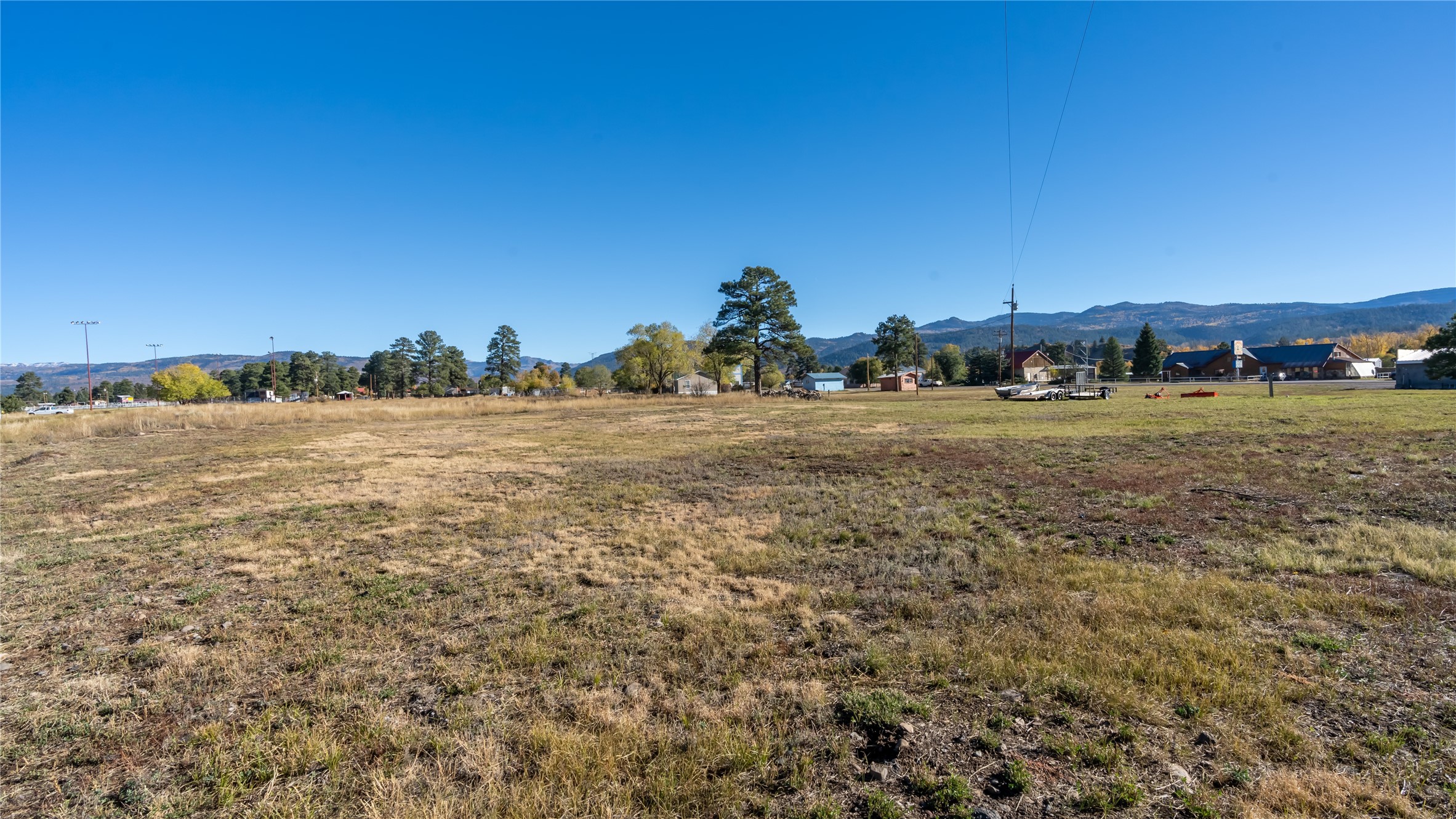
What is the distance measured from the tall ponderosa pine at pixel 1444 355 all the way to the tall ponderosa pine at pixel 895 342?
234 ft

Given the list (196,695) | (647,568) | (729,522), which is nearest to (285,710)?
(196,695)

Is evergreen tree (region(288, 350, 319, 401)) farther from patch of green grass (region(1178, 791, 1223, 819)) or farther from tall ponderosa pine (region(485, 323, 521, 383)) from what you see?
patch of green grass (region(1178, 791, 1223, 819))

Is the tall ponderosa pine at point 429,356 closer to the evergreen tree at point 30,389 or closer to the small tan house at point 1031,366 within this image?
the evergreen tree at point 30,389

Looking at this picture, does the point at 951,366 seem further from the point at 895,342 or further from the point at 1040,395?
the point at 1040,395

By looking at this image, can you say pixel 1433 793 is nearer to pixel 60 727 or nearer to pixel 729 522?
pixel 729 522

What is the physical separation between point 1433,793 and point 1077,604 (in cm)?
271

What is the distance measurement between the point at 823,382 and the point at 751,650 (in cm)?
11287

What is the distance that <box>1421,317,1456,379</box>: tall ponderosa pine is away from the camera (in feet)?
138

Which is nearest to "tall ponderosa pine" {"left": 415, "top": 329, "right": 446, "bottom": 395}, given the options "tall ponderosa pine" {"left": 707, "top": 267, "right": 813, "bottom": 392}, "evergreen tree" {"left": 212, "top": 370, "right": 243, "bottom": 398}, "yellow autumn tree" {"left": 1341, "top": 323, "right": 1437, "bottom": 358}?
"evergreen tree" {"left": 212, "top": 370, "right": 243, "bottom": 398}

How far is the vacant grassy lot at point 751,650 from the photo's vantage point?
338 centimetres

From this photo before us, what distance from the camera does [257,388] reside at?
127m

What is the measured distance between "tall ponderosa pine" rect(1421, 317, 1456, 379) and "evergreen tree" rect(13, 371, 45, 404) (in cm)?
21804

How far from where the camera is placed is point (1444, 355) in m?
42.6

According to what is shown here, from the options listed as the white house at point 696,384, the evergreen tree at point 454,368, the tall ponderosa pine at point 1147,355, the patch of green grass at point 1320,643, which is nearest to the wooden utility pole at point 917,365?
the white house at point 696,384
